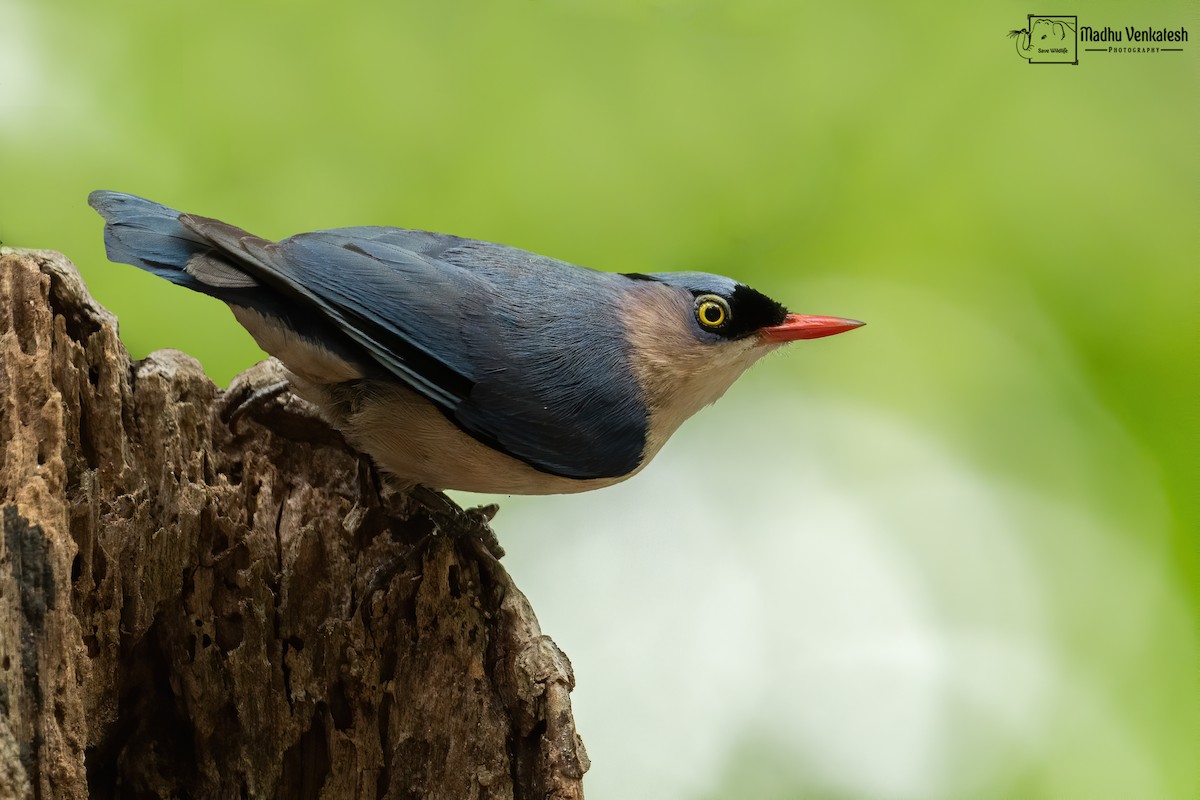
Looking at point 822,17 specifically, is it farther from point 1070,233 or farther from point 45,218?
point 45,218

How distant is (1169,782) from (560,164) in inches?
114

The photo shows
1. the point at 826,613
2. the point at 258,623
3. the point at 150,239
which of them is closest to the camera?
the point at 150,239

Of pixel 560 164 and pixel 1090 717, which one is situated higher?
pixel 560 164

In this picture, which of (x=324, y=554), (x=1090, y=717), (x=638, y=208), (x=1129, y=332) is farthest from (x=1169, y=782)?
(x=324, y=554)

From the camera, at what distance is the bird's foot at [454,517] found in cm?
268

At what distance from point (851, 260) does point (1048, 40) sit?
105 cm

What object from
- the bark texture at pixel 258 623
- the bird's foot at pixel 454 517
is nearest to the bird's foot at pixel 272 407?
the bark texture at pixel 258 623

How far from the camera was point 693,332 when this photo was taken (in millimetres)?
2637

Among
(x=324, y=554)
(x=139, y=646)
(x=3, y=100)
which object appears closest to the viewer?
(x=139, y=646)

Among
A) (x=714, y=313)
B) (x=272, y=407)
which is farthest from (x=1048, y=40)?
(x=272, y=407)

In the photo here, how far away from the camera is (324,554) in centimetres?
262

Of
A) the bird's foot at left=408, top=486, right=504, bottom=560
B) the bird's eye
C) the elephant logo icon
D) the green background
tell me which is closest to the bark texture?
the bird's foot at left=408, top=486, right=504, bottom=560

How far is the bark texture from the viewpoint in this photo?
233 cm

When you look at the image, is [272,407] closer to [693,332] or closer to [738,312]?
[693,332]
